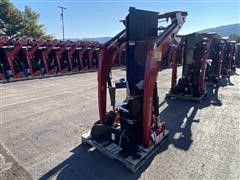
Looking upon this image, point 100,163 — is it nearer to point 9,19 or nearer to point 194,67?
point 194,67

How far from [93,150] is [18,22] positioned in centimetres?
2749

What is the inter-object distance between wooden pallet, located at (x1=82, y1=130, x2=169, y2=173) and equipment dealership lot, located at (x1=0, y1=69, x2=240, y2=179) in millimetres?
86

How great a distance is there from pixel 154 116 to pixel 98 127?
3.18 ft

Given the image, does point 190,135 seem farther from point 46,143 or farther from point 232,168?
point 46,143

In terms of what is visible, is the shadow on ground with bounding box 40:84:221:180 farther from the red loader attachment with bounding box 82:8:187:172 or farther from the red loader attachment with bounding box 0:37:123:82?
the red loader attachment with bounding box 0:37:123:82

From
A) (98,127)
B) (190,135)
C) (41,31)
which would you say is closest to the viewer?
(98,127)

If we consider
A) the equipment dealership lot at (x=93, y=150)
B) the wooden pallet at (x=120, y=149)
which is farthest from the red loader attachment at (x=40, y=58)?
the wooden pallet at (x=120, y=149)

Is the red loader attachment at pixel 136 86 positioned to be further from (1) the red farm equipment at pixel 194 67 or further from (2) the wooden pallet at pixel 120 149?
(1) the red farm equipment at pixel 194 67

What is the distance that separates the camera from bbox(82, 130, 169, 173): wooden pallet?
3.02 metres

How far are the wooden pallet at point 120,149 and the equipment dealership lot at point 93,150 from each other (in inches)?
3.4

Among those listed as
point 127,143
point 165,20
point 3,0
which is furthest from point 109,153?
point 3,0

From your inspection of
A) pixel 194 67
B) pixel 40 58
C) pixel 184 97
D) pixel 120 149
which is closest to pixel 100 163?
pixel 120 149

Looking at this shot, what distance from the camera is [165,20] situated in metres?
3.77

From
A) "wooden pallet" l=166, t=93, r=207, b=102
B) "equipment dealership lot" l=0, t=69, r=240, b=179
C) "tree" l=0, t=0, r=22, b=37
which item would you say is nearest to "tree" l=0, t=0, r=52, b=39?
"tree" l=0, t=0, r=22, b=37
